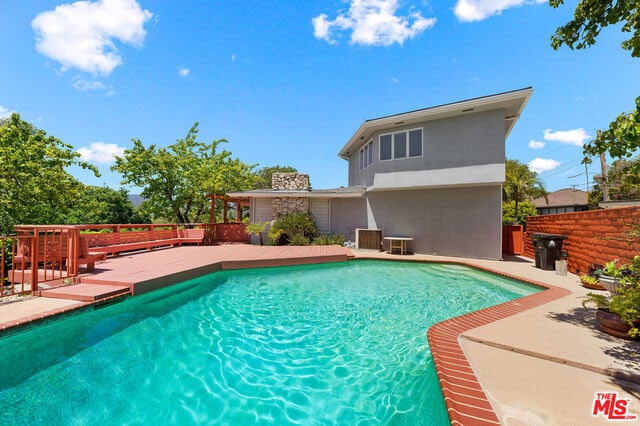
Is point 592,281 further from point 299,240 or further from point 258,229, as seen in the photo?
point 258,229

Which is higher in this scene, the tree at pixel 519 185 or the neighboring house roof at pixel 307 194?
the tree at pixel 519 185

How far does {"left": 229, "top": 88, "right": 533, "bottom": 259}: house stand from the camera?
34.0 ft

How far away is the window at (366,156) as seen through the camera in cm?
1341

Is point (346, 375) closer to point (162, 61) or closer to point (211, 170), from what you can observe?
point (162, 61)

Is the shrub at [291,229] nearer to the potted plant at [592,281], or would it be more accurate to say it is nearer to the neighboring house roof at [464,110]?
the neighboring house roof at [464,110]

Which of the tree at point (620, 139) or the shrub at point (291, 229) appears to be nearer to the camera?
the tree at point (620, 139)

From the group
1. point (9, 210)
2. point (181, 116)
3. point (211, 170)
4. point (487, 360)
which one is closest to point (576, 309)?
point (487, 360)

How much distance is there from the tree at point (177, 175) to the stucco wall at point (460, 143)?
14159 mm

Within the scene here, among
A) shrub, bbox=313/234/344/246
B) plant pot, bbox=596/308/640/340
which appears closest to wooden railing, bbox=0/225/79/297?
plant pot, bbox=596/308/640/340

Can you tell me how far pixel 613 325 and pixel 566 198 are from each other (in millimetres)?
38863

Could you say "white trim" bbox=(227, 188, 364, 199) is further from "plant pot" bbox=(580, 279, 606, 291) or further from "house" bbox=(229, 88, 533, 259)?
"plant pot" bbox=(580, 279, 606, 291)

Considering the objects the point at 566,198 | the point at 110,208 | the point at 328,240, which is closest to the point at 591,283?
the point at 328,240

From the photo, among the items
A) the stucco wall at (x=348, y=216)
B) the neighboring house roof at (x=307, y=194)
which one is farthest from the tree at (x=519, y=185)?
the neighboring house roof at (x=307, y=194)

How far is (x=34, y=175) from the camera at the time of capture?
39.2ft
